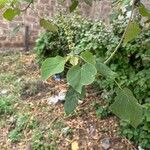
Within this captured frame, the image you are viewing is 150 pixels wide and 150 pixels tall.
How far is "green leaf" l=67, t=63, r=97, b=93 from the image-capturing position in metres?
0.98

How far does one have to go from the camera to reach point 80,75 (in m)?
0.99

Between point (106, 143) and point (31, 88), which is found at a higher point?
point (106, 143)

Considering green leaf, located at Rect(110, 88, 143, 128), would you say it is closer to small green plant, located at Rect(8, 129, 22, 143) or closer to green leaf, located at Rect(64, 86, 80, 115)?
green leaf, located at Rect(64, 86, 80, 115)

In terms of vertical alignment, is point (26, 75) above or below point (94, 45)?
below

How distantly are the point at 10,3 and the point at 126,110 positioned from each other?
0.58 m

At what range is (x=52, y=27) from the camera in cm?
156

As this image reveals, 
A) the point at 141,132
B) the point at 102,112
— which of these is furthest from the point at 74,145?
the point at 141,132

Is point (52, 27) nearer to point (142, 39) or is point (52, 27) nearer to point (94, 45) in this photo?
point (142, 39)

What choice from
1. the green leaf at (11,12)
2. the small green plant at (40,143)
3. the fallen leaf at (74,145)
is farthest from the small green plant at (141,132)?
the green leaf at (11,12)

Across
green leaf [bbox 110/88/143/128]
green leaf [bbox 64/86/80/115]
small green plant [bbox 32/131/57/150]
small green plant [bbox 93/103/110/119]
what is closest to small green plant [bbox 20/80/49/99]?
small green plant [bbox 32/131/57/150]

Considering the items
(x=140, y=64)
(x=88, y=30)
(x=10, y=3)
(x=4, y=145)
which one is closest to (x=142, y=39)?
(x=140, y=64)

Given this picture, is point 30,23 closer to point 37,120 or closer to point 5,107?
point 5,107

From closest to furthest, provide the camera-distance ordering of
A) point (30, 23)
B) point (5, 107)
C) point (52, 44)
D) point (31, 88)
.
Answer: point (5, 107) → point (31, 88) → point (52, 44) → point (30, 23)

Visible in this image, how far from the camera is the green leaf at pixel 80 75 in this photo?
98 cm
